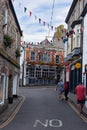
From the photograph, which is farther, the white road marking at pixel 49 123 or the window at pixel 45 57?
the window at pixel 45 57

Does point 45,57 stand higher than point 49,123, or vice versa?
point 45,57

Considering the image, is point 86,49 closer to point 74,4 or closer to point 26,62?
point 74,4

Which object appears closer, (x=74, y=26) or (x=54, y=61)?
(x=74, y=26)

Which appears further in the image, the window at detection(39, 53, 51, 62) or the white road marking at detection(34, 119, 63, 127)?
the window at detection(39, 53, 51, 62)

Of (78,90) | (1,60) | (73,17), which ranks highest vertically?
(73,17)

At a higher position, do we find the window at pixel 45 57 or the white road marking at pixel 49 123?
the window at pixel 45 57

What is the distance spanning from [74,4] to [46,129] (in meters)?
27.8

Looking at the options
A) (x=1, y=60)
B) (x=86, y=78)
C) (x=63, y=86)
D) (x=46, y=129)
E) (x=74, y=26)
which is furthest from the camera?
(x=74, y=26)

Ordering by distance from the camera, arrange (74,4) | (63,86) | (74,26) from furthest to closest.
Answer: (74,4) → (74,26) → (63,86)

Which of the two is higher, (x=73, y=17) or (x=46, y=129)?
(x=73, y=17)

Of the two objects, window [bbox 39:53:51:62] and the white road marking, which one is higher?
window [bbox 39:53:51:62]

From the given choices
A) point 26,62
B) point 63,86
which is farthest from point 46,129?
point 26,62

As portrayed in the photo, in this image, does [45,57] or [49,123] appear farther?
[45,57]

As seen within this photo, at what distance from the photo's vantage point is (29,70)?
201 ft
